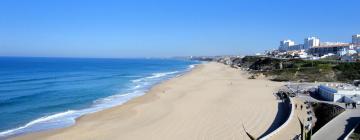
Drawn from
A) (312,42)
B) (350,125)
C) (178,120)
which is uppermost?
(312,42)

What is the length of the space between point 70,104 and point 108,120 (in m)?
8.12

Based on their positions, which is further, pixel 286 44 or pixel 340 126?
pixel 286 44

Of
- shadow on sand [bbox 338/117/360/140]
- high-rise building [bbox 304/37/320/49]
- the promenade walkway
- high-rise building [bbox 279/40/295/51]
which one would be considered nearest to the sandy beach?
the promenade walkway

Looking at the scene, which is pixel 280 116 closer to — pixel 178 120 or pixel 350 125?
pixel 350 125

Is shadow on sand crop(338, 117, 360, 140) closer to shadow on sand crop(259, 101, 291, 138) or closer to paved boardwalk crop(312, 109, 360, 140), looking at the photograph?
paved boardwalk crop(312, 109, 360, 140)

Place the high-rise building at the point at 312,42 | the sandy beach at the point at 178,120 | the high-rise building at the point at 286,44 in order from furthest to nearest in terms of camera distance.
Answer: the high-rise building at the point at 286,44
the high-rise building at the point at 312,42
the sandy beach at the point at 178,120

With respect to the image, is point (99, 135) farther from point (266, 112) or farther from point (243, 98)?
point (243, 98)

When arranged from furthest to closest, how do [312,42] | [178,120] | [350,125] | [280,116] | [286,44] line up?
[286,44] → [312,42] → [178,120] → [280,116] → [350,125]

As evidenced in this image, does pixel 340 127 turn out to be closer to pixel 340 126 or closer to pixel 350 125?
pixel 340 126

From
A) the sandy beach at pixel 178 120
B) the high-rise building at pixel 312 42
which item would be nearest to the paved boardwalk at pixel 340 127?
the sandy beach at pixel 178 120

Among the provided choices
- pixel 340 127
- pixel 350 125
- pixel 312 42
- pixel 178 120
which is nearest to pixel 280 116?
pixel 350 125

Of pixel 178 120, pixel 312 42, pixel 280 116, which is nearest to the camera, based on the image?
pixel 280 116

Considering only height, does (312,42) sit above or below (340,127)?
above

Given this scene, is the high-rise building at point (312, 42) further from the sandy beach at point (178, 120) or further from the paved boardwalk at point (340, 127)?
the paved boardwalk at point (340, 127)
